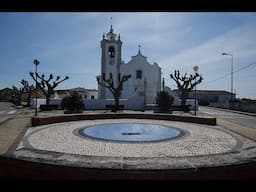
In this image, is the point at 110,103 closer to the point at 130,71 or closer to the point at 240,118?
the point at 130,71

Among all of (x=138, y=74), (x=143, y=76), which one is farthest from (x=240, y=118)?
(x=138, y=74)

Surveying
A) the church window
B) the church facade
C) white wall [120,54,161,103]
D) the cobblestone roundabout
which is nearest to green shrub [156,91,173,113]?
the cobblestone roundabout

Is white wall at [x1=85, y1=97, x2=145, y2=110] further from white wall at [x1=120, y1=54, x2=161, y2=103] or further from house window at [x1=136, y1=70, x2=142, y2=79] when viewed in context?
house window at [x1=136, y1=70, x2=142, y2=79]

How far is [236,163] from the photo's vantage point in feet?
22.2

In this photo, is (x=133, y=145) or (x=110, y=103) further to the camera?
(x=110, y=103)

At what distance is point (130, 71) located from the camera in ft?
173

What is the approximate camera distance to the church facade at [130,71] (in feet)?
162

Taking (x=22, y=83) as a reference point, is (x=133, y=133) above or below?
below

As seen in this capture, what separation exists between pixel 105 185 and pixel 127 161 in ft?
8.72

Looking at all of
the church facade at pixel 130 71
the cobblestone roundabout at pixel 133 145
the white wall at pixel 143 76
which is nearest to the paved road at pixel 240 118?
the cobblestone roundabout at pixel 133 145

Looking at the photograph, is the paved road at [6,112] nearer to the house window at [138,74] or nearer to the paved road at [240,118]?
the paved road at [240,118]

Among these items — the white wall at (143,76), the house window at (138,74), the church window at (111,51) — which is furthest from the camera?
the house window at (138,74)
